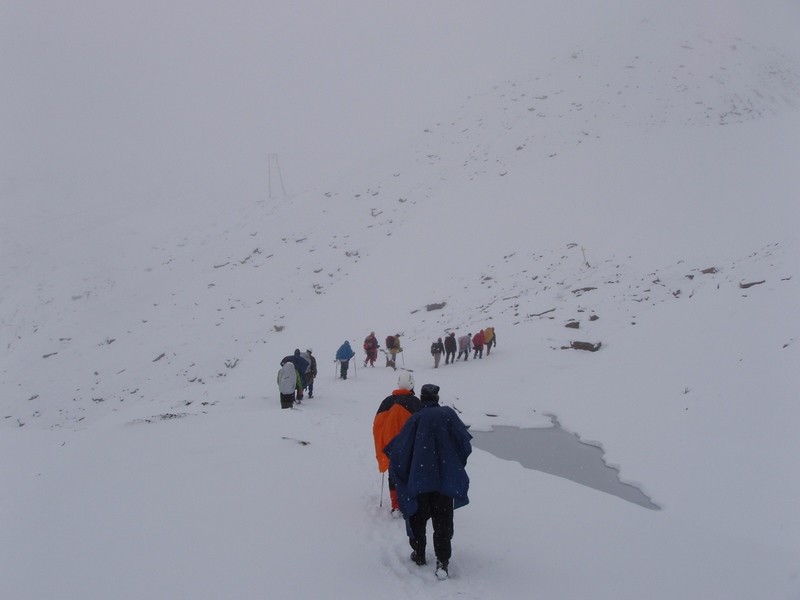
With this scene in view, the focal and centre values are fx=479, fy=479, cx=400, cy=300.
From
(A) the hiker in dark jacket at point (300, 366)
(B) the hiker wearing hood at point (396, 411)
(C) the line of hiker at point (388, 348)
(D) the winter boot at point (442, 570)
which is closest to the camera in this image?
(D) the winter boot at point (442, 570)

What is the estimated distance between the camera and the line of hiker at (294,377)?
481 inches

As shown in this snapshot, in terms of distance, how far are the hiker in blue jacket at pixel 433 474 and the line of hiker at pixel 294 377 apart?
7.88 metres

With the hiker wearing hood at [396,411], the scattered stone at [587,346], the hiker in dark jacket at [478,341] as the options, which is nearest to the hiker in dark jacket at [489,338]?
the hiker in dark jacket at [478,341]

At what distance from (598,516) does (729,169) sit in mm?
30639

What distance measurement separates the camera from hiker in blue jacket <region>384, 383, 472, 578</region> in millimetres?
4602

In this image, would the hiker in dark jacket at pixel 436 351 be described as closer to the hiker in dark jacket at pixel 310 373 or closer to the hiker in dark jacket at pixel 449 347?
the hiker in dark jacket at pixel 449 347

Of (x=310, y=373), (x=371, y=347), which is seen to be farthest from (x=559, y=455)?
(x=371, y=347)

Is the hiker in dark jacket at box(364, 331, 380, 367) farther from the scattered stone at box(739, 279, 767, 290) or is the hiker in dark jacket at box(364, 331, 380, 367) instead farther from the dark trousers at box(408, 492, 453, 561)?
the dark trousers at box(408, 492, 453, 561)

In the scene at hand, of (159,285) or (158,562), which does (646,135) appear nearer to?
(159,285)

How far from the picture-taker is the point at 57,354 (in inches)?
965

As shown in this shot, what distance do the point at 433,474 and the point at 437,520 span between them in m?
0.49

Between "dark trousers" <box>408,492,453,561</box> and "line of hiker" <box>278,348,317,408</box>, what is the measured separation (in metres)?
7.96

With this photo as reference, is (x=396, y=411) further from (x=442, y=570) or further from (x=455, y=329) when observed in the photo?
(x=455, y=329)

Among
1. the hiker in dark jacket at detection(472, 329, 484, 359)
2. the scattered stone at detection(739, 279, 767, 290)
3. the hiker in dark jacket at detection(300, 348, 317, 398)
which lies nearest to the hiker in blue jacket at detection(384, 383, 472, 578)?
the hiker in dark jacket at detection(300, 348, 317, 398)
